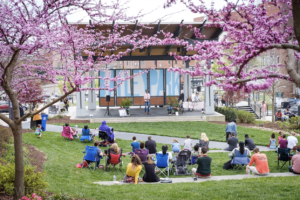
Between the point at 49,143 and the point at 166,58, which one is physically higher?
the point at 166,58

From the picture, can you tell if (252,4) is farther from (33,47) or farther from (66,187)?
(66,187)

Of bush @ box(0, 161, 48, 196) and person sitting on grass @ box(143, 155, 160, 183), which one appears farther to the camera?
person sitting on grass @ box(143, 155, 160, 183)

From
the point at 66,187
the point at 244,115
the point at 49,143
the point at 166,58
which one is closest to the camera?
the point at 66,187

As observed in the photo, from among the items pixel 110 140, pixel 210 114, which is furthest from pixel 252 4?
pixel 210 114

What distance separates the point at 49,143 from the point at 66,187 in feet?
21.2

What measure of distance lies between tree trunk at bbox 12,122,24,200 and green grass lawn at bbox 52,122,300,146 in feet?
38.3

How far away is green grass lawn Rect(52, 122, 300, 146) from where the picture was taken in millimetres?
17219

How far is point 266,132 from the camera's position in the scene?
18.6 meters

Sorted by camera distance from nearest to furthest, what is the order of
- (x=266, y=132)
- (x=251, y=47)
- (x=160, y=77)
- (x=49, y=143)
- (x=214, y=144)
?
(x=251, y=47) < (x=49, y=143) < (x=214, y=144) < (x=266, y=132) < (x=160, y=77)

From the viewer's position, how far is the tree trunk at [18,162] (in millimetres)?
5934

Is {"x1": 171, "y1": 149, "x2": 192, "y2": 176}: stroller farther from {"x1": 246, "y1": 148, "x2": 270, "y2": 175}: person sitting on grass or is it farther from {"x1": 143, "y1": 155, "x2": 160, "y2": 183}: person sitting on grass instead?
{"x1": 246, "y1": 148, "x2": 270, "y2": 175}: person sitting on grass

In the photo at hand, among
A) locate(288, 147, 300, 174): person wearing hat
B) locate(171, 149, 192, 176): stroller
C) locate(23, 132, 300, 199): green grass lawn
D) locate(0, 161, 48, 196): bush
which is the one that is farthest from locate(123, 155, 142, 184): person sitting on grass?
locate(288, 147, 300, 174): person wearing hat

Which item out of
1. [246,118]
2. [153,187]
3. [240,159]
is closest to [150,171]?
[153,187]

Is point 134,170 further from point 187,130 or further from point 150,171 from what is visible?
point 187,130
